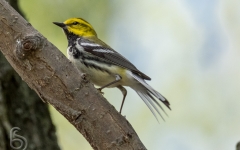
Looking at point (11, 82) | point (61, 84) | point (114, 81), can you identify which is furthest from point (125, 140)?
point (11, 82)

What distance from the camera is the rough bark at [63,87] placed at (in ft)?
4.41

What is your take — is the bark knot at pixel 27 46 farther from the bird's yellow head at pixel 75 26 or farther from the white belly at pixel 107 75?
the bird's yellow head at pixel 75 26

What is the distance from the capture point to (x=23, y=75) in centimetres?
138

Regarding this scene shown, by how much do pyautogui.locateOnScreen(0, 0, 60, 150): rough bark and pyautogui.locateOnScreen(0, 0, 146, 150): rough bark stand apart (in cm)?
76

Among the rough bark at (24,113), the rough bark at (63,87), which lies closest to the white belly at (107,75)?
the rough bark at (24,113)

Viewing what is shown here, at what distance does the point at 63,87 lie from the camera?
135 centimetres

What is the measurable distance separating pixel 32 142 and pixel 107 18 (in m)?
1.08

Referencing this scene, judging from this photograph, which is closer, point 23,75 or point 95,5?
point 23,75

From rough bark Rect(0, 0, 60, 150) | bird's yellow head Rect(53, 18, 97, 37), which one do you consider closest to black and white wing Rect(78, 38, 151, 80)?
bird's yellow head Rect(53, 18, 97, 37)

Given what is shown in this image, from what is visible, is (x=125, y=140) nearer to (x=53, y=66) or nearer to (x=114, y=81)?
(x=53, y=66)

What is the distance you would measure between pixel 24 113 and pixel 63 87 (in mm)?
865

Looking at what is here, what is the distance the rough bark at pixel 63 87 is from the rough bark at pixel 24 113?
0.76 m

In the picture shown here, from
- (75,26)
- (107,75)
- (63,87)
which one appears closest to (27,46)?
(63,87)

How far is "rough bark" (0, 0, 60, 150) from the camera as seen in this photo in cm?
208
